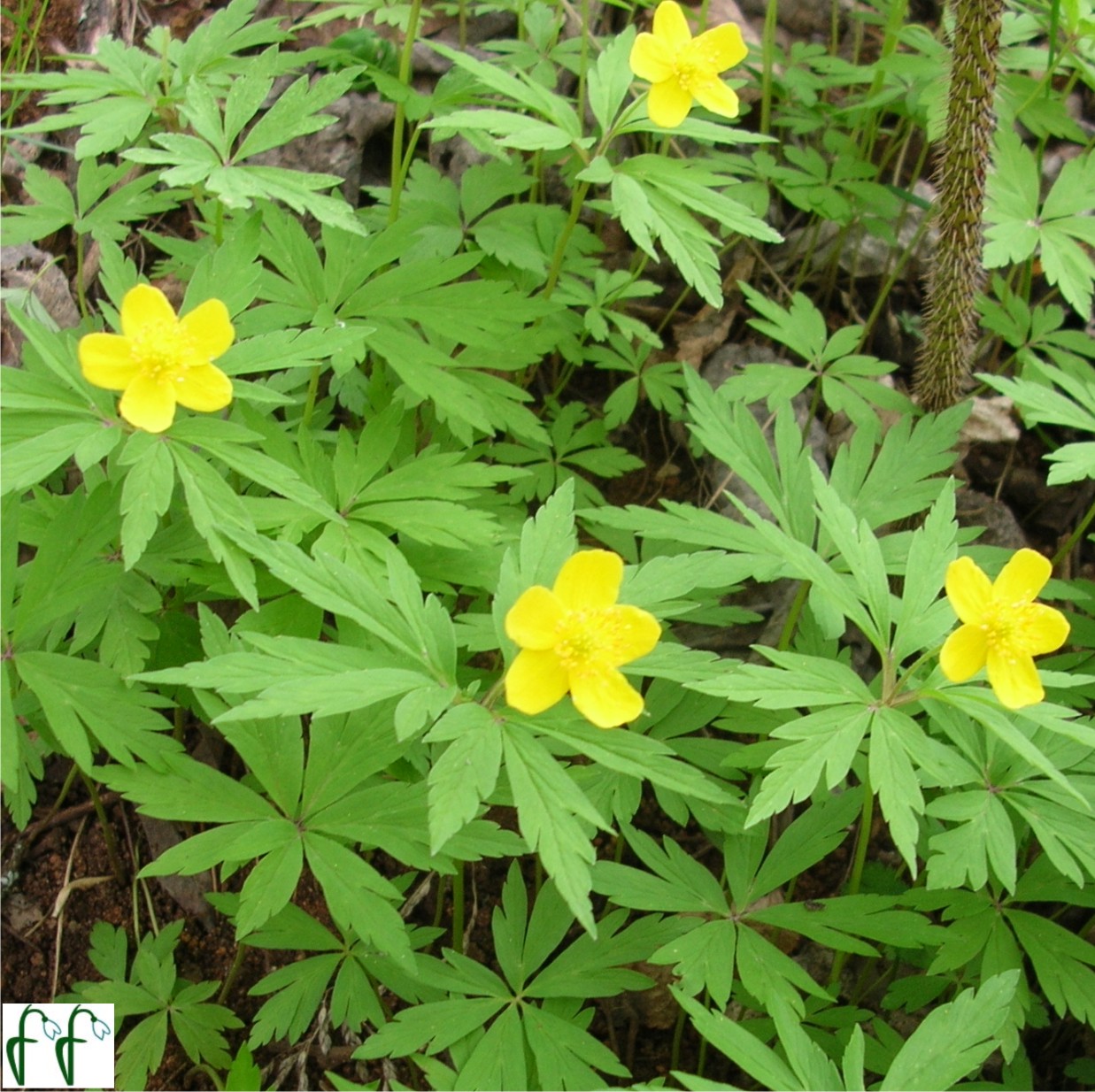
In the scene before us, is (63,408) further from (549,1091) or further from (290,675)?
(549,1091)

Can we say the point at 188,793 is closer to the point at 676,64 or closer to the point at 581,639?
the point at 581,639

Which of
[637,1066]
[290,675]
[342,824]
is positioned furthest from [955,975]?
[290,675]

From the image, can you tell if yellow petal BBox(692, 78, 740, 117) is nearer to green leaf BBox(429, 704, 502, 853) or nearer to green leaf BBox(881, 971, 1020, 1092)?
green leaf BBox(429, 704, 502, 853)

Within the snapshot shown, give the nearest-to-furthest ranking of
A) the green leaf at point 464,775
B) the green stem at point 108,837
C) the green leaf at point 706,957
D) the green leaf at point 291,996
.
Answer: the green leaf at point 464,775 < the green leaf at point 706,957 < the green leaf at point 291,996 < the green stem at point 108,837

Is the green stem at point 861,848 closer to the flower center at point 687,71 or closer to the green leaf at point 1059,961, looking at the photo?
the green leaf at point 1059,961

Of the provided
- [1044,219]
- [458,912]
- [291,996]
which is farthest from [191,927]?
[1044,219]

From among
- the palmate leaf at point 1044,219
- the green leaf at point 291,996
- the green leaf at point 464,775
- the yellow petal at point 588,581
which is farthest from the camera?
the palmate leaf at point 1044,219

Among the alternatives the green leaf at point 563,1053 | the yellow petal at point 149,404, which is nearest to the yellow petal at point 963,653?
the green leaf at point 563,1053
